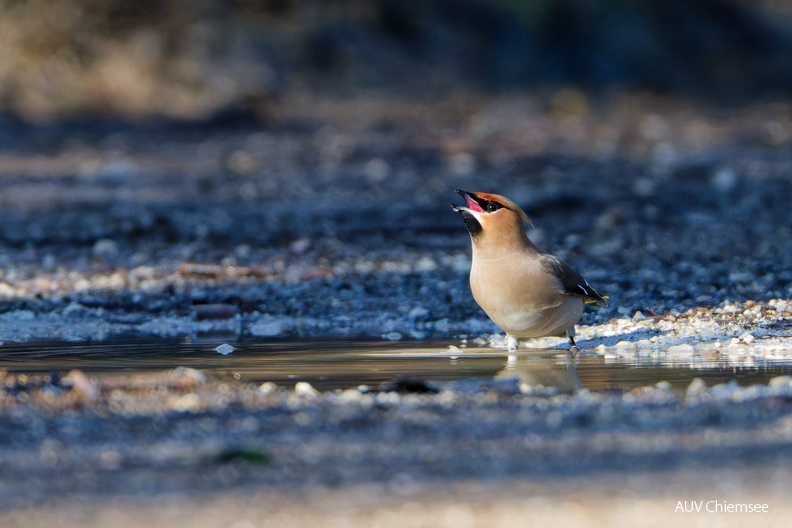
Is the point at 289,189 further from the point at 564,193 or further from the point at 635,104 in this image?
the point at 635,104

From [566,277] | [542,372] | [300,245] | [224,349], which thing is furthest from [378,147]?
[542,372]

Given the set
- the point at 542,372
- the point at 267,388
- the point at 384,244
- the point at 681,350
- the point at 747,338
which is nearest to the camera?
the point at 267,388

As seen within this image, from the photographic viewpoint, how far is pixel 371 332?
8.33 meters

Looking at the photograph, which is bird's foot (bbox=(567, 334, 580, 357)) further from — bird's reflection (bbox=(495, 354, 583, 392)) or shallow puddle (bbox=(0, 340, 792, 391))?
bird's reflection (bbox=(495, 354, 583, 392))

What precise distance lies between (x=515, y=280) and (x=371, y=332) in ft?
4.65

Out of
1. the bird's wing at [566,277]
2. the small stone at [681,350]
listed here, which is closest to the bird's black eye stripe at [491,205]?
the bird's wing at [566,277]

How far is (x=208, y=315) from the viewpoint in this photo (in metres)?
8.85

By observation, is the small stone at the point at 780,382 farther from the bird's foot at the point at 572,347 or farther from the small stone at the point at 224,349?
the small stone at the point at 224,349

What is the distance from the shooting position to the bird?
7.15 metres

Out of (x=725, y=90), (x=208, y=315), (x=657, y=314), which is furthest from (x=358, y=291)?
(x=725, y=90)

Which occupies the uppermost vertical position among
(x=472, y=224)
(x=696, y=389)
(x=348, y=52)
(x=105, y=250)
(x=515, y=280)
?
(x=348, y=52)

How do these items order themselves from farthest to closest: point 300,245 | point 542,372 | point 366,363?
point 300,245
point 366,363
point 542,372

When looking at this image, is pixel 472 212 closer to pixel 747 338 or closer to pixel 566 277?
pixel 566 277

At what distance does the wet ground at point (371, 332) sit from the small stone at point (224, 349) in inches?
2.4
